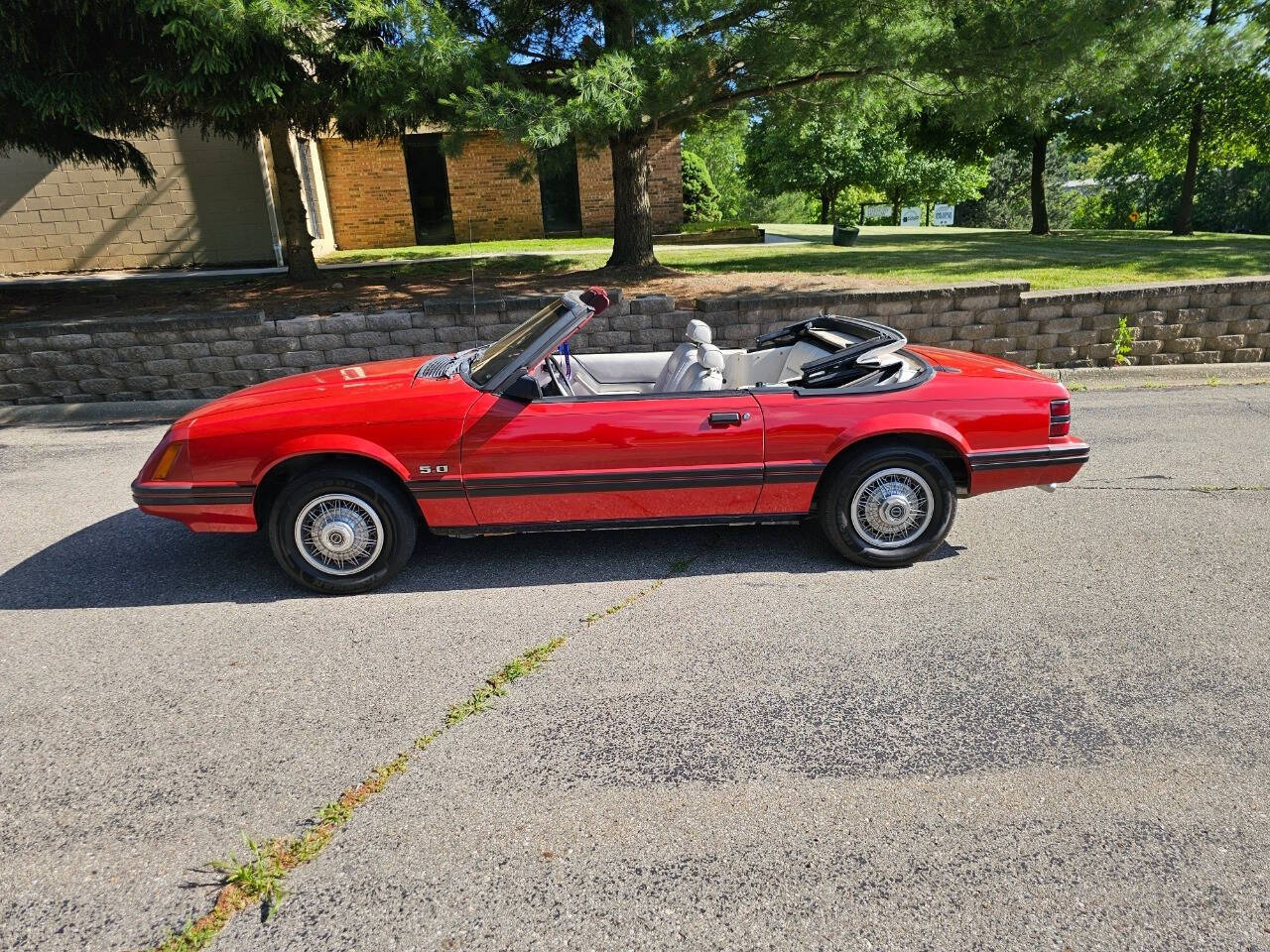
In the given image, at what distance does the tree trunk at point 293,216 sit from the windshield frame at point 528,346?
10.1 meters

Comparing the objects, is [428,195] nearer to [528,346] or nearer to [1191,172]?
[528,346]

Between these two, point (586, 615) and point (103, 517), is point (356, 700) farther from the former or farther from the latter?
point (103, 517)

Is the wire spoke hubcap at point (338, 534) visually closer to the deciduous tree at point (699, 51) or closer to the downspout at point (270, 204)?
the deciduous tree at point (699, 51)

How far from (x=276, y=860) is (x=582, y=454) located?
7.53ft

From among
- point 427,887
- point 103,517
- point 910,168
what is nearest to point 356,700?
point 427,887

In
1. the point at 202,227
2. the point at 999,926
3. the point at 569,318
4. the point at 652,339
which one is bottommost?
the point at 999,926

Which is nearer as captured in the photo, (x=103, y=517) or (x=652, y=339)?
(x=103, y=517)

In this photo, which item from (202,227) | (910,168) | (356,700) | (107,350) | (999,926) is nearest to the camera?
(999,926)

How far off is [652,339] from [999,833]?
23.1 ft

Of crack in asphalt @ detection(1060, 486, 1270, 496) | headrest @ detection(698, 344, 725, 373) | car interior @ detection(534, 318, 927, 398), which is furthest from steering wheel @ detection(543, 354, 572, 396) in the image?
crack in asphalt @ detection(1060, 486, 1270, 496)

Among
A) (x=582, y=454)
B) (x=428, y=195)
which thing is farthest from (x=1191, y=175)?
(x=582, y=454)

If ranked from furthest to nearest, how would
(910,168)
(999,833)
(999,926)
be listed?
(910,168) < (999,833) < (999,926)

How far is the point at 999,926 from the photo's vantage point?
230 cm

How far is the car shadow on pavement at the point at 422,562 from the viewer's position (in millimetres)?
4438
